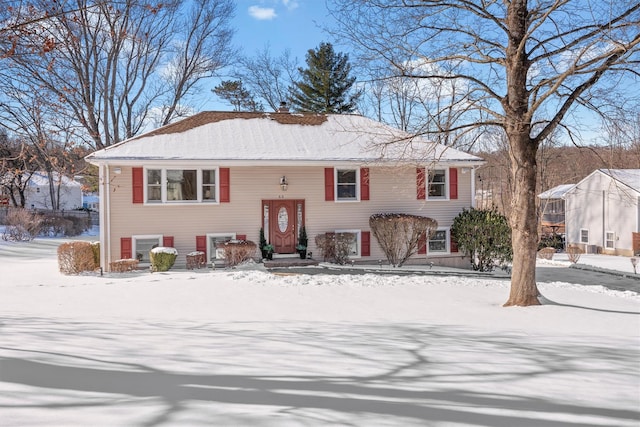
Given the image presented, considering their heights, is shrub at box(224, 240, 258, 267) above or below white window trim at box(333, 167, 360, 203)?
below

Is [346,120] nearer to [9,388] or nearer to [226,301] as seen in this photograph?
[226,301]

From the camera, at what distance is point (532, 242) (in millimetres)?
9195

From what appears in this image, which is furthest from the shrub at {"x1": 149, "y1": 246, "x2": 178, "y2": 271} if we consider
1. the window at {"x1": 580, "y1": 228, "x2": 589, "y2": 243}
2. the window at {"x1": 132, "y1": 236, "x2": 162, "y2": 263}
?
the window at {"x1": 580, "y1": 228, "x2": 589, "y2": 243}

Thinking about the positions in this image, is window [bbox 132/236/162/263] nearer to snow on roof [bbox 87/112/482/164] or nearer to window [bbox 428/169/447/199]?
snow on roof [bbox 87/112/482/164]

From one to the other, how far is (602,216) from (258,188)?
77.7 feet

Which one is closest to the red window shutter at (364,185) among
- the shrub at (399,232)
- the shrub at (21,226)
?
the shrub at (399,232)

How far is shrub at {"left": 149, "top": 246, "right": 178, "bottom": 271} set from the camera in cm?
1336

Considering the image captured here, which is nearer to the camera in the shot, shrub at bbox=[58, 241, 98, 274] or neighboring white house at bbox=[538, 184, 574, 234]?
shrub at bbox=[58, 241, 98, 274]

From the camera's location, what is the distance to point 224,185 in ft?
48.7

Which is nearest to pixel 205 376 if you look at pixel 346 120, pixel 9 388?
pixel 9 388

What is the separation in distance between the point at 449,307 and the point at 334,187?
780 cm

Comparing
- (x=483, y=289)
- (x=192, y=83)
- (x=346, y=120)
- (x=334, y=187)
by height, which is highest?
(x=192, y=83)

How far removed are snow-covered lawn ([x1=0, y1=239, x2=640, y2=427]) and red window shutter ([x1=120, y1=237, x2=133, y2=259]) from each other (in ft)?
15.3

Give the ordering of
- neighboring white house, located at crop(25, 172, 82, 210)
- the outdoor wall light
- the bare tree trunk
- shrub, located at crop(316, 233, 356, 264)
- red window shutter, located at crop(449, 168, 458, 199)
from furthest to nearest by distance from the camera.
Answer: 1. neighboring white house, located at crop(25, 172, 82, 210)
2. red window shutter, located at crop(449, 168, 458, 199)
3. shrub, located at crop(316, 233, 356, 264)
4. the outdoor wall light
5. the bare tree trunk
